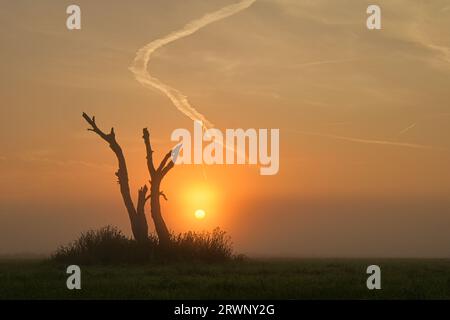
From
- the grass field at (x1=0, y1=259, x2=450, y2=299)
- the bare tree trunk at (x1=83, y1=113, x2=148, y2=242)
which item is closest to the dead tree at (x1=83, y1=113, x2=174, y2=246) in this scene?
the bare tree trunk at (x1=83, y1=113, x2=148, y2=242)

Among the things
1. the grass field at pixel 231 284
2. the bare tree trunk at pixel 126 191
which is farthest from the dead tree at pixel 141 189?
the grass field at pixel 231 284

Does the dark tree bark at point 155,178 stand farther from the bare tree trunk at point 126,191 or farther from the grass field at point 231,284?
the grass field at point 231,284

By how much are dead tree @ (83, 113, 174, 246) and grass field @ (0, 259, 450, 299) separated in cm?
978

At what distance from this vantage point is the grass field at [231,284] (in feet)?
60.5

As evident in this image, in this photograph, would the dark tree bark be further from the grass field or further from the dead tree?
the grass field

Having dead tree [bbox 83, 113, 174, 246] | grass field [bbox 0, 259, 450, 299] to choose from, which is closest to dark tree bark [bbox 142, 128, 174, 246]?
dead tree [bbox 83, 113, 174, 246]

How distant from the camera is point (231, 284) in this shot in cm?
2028

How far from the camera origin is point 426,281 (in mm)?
21656

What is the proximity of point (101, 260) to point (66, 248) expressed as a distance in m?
2.39

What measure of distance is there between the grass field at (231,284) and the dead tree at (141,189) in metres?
9.78

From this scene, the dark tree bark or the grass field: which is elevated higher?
the dark tree bark

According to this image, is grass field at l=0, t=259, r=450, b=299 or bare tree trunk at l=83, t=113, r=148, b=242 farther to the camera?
bare tree trunk at l=83, t=113, r=148, b=242

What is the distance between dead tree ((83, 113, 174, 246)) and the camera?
119 feet
